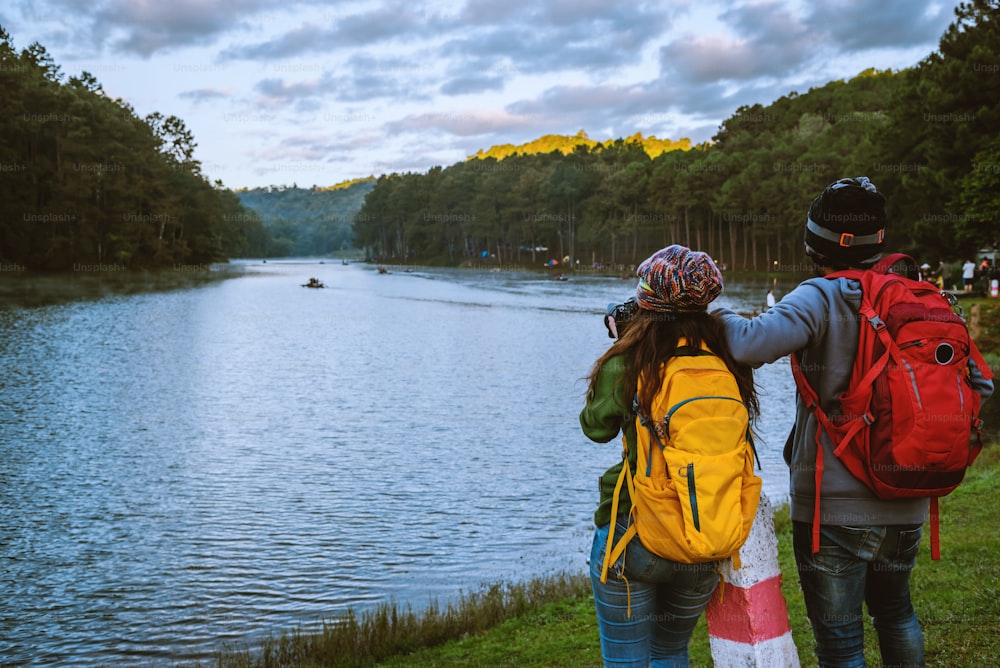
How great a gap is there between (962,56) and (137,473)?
133 ft

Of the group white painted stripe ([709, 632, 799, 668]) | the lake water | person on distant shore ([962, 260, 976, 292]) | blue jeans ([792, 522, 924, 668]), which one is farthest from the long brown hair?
person on distant shore ([962, 260, 976, 292])

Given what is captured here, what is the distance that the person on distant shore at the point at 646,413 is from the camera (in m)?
3.02

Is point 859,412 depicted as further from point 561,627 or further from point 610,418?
point 561,627

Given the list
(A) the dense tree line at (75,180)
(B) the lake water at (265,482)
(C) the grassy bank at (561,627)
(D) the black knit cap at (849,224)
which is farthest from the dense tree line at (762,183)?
(A) the dense tree line at (75,180)

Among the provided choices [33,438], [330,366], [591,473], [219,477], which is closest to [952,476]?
[591,473]

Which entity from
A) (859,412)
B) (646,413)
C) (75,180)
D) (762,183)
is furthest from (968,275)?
(75,180)

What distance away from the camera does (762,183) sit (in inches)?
3051

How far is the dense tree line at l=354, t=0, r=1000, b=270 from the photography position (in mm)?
37156

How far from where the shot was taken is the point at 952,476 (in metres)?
2.97

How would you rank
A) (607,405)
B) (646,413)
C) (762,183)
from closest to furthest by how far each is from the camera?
(646,413), (607,405), (762,183)

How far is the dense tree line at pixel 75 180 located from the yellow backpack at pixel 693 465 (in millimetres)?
81191

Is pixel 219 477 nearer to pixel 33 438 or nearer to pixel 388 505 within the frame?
pixel 388 505

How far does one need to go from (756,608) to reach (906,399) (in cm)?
93

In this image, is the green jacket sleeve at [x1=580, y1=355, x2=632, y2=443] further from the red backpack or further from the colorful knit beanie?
the red backpack
